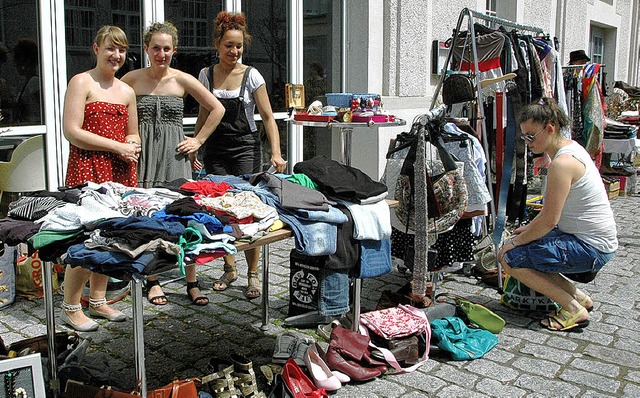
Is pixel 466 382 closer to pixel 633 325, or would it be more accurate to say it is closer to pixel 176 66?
pixel 633 325

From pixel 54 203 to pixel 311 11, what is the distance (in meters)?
4.79

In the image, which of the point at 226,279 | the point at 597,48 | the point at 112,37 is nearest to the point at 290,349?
the point at 226,279

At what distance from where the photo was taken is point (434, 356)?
3.91 m

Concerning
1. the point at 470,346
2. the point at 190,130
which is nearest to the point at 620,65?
the point at 190,130

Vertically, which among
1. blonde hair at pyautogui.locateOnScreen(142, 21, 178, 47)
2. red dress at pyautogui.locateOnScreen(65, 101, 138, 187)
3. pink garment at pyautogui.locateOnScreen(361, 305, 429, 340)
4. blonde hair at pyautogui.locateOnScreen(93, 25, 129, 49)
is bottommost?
pink garment at pyautogui.locateOnScreen(361, 305, 429, 340)

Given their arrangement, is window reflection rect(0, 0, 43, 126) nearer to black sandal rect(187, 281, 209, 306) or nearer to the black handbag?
black sandal rect(187, 281, 209, 306)

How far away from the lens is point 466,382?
141 inches

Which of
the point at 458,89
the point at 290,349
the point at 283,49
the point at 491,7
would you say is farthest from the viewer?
the point at 491,7

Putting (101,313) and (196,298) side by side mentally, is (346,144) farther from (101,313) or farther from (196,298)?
(101,313)

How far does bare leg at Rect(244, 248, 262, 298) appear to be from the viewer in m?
4.84

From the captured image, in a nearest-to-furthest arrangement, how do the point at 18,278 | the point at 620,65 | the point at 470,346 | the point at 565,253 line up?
the point at 470,346 < the point at 565,253 < the point at 18,278 < the point at 620,65

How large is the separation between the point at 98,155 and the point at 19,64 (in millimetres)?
1520

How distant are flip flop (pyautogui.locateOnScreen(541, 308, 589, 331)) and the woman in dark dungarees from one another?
201 cm

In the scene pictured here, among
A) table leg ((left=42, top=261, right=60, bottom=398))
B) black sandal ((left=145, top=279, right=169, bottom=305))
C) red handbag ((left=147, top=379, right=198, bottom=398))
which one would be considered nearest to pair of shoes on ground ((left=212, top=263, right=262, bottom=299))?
black sandal ((left=145, top=279, right=169, bottom=305))
